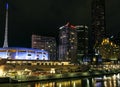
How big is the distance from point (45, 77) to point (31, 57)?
73954 millimetres

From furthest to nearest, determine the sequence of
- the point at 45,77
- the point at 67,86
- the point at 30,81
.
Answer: the point at 45,77, the point at 30,81, the point at 67,86

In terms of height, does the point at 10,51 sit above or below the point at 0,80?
above

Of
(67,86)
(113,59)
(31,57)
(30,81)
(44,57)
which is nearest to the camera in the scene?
Answer: (67,86)

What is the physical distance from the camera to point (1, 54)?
12644 cm

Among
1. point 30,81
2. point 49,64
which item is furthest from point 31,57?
point 30,81

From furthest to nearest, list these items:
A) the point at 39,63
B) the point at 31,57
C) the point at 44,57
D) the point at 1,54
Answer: the point at 44,57 → the point at 31,57 → the point at 1,54 → the point at 39,63

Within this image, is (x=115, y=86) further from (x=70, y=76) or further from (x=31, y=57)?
(x=31, y=57)

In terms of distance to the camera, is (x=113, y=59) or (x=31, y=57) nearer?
(x=31, y=57)

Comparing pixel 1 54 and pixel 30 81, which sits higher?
pixel 1 54

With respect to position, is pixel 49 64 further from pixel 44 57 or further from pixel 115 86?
pixel 115 86

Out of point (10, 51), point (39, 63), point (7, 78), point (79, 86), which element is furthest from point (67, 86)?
point (10, 51)

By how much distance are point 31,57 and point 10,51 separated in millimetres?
15138

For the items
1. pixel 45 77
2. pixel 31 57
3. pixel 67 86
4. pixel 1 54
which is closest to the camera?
pixel 67 86

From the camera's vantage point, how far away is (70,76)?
70.1m
